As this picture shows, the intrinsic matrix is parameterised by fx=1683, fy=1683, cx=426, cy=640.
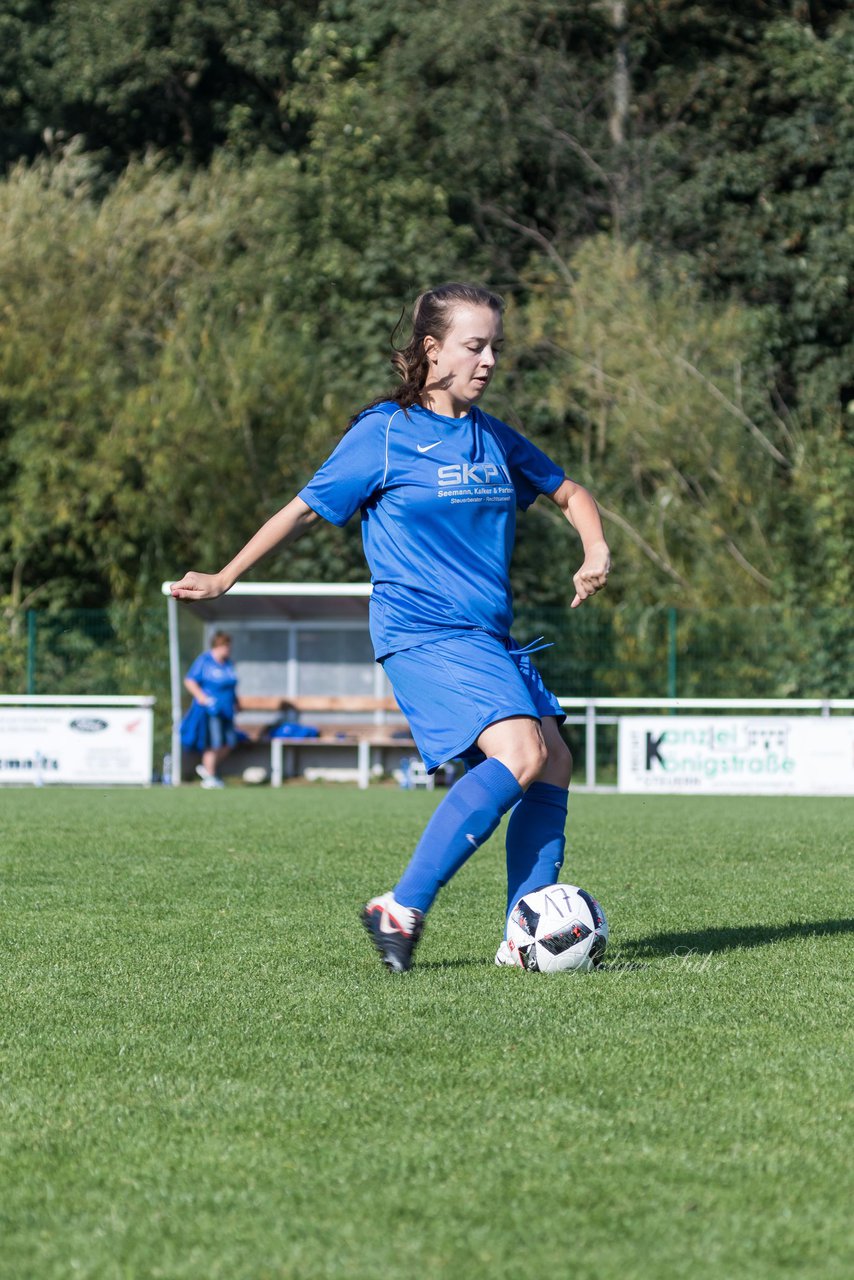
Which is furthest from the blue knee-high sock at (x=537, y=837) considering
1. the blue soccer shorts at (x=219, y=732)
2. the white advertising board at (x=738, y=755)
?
the blue soccer shorts at (x=219, y=732)

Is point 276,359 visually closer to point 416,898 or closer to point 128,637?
point 128,637

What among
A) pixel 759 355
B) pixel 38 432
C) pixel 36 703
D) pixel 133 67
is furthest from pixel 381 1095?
pixel 133 67

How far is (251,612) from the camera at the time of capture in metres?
20.9

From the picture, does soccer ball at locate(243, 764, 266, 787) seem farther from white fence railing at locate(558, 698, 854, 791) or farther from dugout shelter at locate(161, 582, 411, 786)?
white fence railing at locate(558, 698, 854, 791)

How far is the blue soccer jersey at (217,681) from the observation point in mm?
19422

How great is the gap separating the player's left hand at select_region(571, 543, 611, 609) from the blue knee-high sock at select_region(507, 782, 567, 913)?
24.9 inches

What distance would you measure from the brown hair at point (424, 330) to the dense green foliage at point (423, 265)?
16063 mm

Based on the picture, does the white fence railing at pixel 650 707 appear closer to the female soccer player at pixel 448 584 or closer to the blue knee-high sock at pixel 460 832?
the female soccer player at pixel 448 584

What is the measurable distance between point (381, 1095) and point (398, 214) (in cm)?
2772

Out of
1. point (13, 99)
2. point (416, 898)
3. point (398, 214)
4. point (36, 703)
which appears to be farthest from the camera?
point (13, 99)

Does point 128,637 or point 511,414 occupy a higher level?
point 511,414

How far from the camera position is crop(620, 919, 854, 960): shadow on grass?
5.45 meters

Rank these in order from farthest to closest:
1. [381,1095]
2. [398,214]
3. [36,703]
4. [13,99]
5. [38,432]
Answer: [13,99] < [398,214] < [38,432] < [36,703] < [381,1095]

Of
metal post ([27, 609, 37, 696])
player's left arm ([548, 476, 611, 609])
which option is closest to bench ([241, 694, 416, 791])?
metal post ([27, 609, 37, 696])
